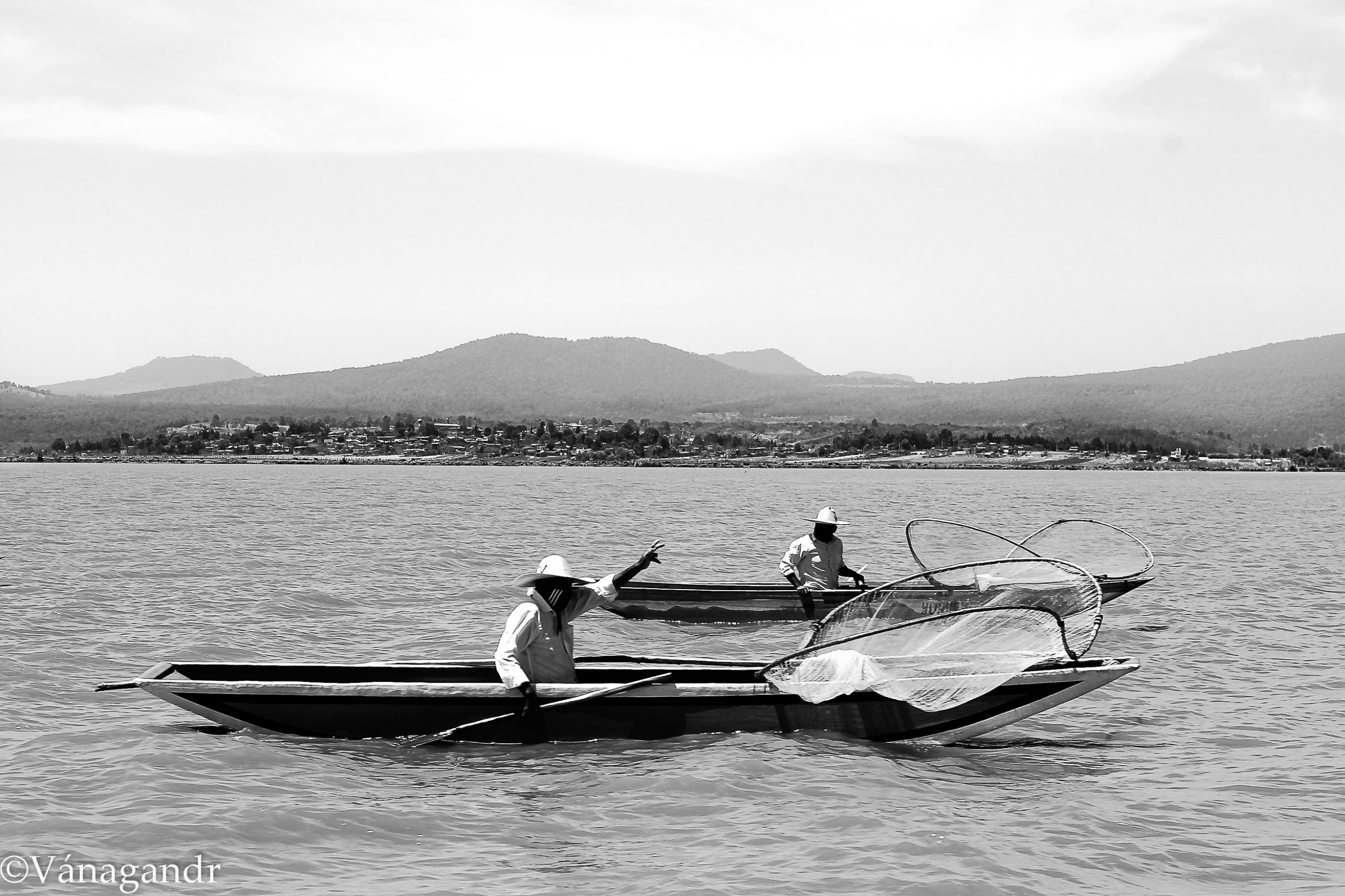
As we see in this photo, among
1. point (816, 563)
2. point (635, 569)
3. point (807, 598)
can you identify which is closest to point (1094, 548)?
point (816, 563)

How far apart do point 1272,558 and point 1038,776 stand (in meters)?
32.4

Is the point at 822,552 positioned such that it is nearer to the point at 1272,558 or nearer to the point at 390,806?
the point at 390,806

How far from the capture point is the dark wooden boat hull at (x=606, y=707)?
12.2 m

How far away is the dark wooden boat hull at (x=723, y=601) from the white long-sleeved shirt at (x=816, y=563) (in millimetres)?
300

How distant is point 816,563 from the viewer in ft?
68.6

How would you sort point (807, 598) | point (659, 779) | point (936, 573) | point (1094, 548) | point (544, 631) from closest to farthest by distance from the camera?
point (659, 779), point (544, 631), point (936, 573), point (807, 598), point (1094, 548)

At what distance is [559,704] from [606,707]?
50 centimetres

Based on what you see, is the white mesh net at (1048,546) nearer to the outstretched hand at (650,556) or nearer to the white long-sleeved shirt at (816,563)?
the white long-sleeved shirt at (816,563)

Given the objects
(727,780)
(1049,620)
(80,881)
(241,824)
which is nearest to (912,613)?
(1049,620)

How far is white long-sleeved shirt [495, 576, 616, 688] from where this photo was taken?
12203 millimetres

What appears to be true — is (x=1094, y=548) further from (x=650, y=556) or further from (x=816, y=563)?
(x=650, y=556)

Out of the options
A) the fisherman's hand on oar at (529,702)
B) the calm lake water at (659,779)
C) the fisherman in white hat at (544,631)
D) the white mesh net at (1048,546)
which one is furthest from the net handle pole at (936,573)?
the white mesh net at (1048,546)

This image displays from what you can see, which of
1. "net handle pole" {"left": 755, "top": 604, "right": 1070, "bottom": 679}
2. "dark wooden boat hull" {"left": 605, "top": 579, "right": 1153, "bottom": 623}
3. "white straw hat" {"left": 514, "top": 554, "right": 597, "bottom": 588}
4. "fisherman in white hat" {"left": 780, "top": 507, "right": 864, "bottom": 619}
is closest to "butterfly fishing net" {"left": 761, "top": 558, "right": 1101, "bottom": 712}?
"net handle pole" {"left": 755, "top": 604, "right": 1070, "bottom": 679}

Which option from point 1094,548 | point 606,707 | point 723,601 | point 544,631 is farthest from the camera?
point 1094,548
